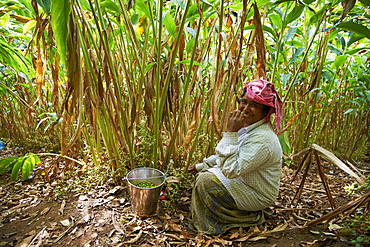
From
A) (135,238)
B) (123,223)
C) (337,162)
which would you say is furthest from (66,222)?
(337,162)

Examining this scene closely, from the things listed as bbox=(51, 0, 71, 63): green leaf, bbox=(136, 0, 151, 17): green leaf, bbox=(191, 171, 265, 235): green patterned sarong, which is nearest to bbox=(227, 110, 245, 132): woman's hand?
bbox=(191, 171, 265, 235): green patterned sarong

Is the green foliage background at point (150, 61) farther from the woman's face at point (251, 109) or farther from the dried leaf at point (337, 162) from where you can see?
the dried leaf at point (337, 162)

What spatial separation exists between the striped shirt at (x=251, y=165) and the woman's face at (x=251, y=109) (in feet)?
0.10

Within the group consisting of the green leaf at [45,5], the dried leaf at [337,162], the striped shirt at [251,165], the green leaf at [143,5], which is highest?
the green leaf at [143,5]

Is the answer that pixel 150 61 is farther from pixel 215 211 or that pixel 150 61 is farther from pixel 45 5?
pixel 215 211

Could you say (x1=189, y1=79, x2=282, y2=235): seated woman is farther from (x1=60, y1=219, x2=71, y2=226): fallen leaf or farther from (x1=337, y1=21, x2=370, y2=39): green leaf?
(x1=60, y1=219, x2=71, y2=226): fallen leaf

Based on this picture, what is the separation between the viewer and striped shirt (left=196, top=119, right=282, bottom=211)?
1.23 meters

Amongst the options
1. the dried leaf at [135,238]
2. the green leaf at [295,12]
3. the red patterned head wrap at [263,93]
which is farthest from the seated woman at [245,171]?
the green leaf at [295,12]

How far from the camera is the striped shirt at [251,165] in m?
1.23

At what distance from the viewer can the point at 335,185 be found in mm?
2023

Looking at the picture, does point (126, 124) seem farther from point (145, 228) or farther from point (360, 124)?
point (360, 124)

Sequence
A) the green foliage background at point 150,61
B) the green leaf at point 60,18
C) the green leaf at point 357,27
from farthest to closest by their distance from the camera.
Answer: the green foliage background at point 150,61
the green leaf at point 357,27
the green leaf at point 60,18

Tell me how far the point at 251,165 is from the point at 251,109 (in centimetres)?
29

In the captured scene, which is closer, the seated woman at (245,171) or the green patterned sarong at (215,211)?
the seated woman at (245,171)
